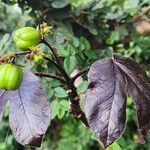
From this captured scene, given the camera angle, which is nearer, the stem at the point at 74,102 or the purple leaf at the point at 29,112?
the purple leaf at the point at 29,112

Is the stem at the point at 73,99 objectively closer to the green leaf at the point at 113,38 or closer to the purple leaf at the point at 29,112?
the purple leaf at the point at 29,112

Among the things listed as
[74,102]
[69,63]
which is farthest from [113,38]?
[74,102]

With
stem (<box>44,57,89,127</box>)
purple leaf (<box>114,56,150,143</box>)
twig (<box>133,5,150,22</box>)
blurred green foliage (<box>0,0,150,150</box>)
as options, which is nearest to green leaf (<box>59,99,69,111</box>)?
blurred green foliage (<box>0,0,150,150</box>)

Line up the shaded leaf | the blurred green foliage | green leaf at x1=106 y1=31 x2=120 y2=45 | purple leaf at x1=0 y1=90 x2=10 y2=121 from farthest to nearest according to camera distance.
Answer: green leaf at x1=106 y1=31 x2=120 y2=45
the blurred green foliage
purple leaf at x1=0 y1=90 x2=10 y2=121
the shaded leaf

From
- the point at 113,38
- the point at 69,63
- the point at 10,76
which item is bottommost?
the point at 113,38

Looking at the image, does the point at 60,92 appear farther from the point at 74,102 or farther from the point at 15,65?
the point at 15,65

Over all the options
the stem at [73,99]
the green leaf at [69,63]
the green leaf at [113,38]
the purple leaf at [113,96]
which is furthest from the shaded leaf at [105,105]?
the green leaf at [113,38]

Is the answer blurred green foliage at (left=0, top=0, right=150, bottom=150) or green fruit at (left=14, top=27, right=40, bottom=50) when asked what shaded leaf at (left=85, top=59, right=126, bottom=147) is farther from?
blurred green foliage at (left=0, top=0, right=150, bottom=150)
